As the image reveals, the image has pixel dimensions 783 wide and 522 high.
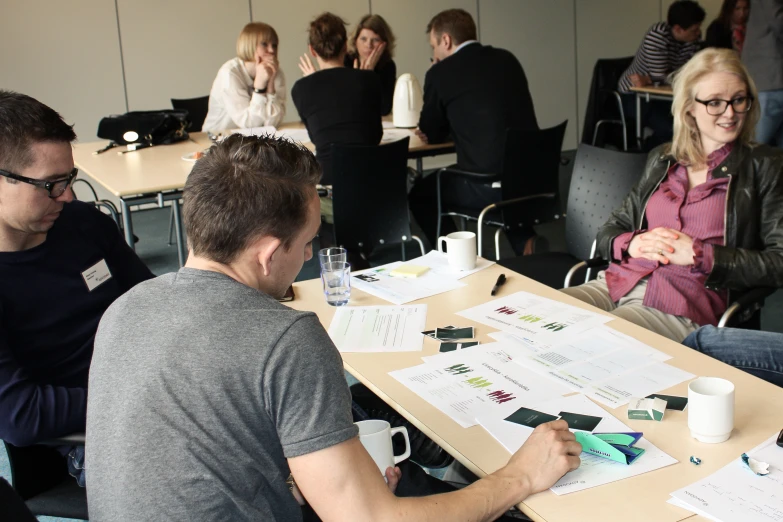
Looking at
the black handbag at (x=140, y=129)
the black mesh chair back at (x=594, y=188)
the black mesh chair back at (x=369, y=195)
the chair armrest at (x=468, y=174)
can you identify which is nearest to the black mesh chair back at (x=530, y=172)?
the chair armrest at (x=468, y=174)

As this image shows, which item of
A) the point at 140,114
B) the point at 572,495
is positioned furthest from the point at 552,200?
the point at 572,495

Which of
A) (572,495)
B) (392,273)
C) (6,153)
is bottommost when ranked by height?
(572,495)

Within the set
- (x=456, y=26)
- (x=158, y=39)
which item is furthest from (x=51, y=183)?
(x=158, y=39)

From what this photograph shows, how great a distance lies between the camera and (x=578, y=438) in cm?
138

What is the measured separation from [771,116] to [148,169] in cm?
359

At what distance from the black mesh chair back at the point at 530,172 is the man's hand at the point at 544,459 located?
8.11 feet

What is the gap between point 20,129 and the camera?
1679 millimetres

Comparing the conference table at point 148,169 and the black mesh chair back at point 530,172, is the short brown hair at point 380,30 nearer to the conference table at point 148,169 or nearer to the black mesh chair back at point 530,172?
the conference table at point 148,169

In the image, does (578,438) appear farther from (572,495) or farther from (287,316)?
(287,316)

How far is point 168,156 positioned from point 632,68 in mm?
4204

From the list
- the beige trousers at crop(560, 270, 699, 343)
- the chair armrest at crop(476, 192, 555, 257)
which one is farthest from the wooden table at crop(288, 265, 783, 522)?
the chair armrest at crop(476, 192, 555, 257)

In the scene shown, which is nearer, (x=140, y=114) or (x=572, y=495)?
(x=572, y=495)

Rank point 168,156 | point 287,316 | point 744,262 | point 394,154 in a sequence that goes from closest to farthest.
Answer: point 287,316 < point 744,262 < point 394,154 < point 168,156

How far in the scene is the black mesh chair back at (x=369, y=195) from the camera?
3.46 m
